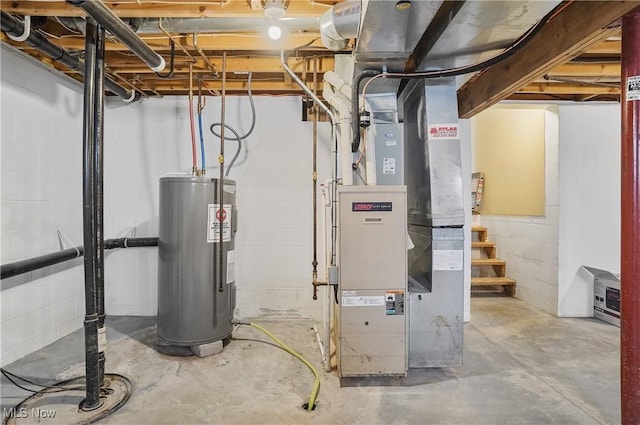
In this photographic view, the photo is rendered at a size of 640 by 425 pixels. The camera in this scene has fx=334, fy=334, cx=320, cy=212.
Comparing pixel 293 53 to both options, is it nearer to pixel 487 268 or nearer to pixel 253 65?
pixel 253 65

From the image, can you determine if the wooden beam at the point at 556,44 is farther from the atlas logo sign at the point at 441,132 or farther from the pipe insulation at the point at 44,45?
the pipe insulation at the point at 44,45

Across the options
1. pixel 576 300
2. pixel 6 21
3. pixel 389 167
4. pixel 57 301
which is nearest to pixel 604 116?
pixel 576 300

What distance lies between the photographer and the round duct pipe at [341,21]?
1.80 meters

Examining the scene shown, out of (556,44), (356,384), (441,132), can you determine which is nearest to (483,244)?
(441,132)

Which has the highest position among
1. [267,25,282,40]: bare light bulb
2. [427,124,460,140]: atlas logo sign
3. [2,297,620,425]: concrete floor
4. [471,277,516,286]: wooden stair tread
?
[267,25,282,40]: bare light bulb

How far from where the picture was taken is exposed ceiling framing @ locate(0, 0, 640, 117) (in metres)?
1.97

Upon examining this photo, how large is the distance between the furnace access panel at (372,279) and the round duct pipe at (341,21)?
2.98ft

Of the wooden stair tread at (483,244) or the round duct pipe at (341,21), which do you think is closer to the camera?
the round duct pipe at (341,21)

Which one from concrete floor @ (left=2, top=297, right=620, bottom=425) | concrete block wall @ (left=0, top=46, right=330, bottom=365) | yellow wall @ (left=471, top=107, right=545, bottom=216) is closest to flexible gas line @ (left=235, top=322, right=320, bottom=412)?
concrete floor @ (left=2, top=297, right=620, bottom=425)

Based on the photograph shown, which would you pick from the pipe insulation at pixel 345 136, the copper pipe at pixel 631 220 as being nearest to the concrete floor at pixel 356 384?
the copper pipe at pixel 631 220

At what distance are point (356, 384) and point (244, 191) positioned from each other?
2134mm

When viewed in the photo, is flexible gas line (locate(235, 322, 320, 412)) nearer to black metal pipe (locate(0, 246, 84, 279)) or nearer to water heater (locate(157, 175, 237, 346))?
water heater (locate(157, 175, 237, 346))

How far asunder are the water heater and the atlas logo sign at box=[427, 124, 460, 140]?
1.62m

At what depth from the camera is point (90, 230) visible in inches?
74.3
